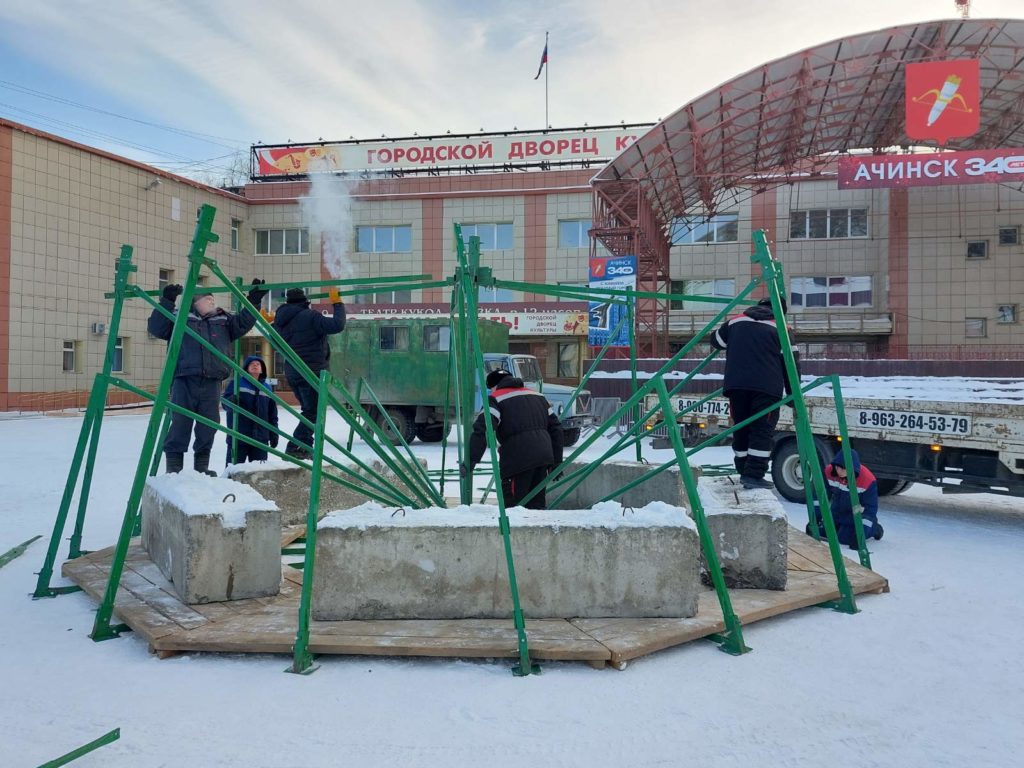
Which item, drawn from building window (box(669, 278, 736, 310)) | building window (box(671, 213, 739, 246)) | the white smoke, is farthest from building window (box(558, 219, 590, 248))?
the white smoke

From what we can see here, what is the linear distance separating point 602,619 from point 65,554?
3.79 m

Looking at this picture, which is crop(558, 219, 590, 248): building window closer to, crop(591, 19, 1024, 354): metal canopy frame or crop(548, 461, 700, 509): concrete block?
crop(591, 19, 1024, 354): metal canopy frame

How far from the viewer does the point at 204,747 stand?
2.50m

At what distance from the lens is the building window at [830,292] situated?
24.8 meters

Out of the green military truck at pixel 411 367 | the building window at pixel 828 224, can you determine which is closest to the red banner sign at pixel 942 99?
the building window at pixel 828 224

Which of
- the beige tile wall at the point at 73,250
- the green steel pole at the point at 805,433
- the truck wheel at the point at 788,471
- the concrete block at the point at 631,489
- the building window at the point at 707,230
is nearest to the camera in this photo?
the green steel pole at the point at 805,433

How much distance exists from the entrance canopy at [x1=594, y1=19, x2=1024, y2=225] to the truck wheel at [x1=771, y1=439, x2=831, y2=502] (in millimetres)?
12174

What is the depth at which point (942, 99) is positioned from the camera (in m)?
18.3

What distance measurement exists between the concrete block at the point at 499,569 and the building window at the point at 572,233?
24.2m

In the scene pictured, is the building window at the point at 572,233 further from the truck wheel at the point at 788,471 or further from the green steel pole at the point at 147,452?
the green steel pole at the point at 147,452

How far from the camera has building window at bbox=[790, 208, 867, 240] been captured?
24.8m

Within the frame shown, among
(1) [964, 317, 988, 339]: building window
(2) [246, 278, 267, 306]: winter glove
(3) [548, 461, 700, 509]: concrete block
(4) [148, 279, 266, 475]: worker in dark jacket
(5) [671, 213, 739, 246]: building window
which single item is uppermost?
(5) [671, 213, 739, 246]: building window

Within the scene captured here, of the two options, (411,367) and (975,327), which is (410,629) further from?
(975,327)

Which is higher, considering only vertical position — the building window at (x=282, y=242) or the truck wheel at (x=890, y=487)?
the building window at (x=282, y=242)
